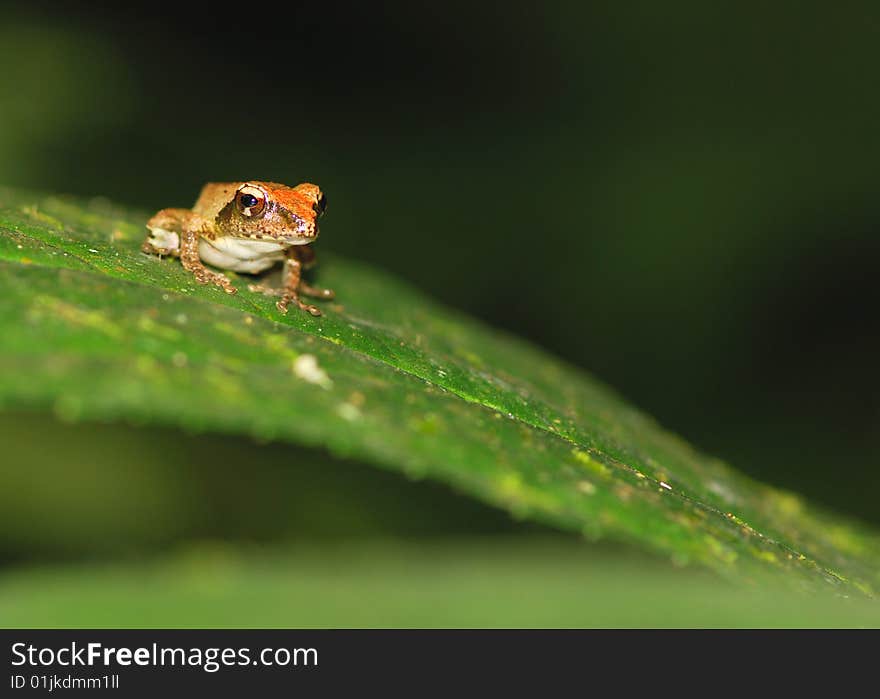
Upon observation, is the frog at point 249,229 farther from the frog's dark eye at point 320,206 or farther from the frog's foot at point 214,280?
the frog's foot at point 214,280

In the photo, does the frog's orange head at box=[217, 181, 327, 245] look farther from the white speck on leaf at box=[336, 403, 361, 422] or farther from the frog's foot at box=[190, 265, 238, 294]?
the white speck on leaf at box=[336, 403, 361, 422]

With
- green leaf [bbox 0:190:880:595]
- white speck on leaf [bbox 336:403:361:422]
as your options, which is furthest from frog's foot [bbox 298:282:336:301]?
white speck on leaf [bbox 336:403:361:422]

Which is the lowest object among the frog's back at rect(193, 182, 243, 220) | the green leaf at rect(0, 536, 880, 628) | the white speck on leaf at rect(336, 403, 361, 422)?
→ the green leaf at rect(0, 536, 880, 628)

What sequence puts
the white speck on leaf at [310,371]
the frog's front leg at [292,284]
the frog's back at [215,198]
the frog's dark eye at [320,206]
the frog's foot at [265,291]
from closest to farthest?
the white speck on leaf at [310,371]
the frog's front leg at [292,284]
the frog's foot at [265,291]
the frog's dark eye at [320,206]
the frog's back at [215,198]

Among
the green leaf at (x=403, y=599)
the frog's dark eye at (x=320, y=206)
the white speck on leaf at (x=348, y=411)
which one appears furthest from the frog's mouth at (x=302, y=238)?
the green leaf at (x=403, y=599)

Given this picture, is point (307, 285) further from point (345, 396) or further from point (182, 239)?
point (345, 396)
